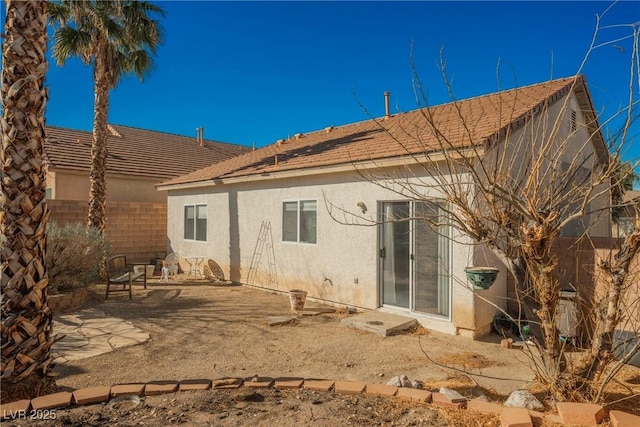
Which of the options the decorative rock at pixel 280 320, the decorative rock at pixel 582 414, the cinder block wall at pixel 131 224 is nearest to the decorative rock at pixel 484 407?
the decorative rock at pixel 582 414

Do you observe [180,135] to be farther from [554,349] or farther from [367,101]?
[554,349]

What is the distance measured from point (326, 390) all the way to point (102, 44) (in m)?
12.4

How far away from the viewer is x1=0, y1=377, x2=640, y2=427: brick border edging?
127 inches

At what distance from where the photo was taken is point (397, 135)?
9.92 meters

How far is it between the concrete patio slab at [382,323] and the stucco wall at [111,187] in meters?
13.4

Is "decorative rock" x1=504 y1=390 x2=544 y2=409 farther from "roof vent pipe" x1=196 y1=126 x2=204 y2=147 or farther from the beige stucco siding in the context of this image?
"roof vent pipe" x1=196 y1=126 x2=204 y2=147

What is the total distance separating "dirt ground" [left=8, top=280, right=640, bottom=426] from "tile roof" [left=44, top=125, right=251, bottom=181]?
9.36 m

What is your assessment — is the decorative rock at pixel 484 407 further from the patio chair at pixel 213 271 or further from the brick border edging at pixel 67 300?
the patio chair at pixel 213 271

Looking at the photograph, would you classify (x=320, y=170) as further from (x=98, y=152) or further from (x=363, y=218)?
(x=98, y=152)

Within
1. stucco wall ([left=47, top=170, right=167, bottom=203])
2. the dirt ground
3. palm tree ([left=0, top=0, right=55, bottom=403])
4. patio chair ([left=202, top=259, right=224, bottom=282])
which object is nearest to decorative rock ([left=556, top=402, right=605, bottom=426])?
the dirt ground

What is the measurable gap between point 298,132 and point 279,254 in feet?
24.4

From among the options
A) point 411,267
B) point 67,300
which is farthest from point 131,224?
point 411,267

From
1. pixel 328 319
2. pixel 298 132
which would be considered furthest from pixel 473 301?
pixel 298 132

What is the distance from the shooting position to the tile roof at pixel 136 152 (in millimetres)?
16750
